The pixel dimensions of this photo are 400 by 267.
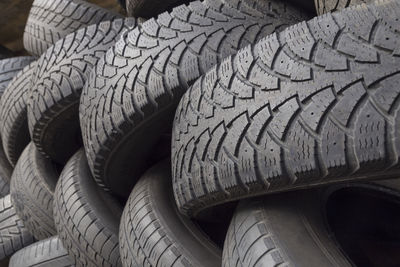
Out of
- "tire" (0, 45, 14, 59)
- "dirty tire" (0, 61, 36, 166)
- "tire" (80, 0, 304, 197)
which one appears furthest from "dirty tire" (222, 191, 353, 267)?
"tire" (0, 45, 14, 59)

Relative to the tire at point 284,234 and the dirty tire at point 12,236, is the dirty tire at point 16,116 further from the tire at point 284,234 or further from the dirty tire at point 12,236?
the tire at point 284,234

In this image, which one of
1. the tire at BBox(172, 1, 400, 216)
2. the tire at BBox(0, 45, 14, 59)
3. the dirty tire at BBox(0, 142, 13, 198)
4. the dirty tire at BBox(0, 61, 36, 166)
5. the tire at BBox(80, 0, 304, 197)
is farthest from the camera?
the tire at BBox(0, 45, 14, 59)

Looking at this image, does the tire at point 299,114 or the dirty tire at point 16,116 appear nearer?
the tire at point 299,114

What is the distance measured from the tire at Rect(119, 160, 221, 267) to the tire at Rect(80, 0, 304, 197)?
87 mm

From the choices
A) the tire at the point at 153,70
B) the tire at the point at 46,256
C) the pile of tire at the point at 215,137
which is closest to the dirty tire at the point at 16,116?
the pile of tire at the point at 215,137

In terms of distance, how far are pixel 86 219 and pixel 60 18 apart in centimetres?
62

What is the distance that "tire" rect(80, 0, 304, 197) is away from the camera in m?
0.82

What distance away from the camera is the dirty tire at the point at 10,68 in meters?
1.69

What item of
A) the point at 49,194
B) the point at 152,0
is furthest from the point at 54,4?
the point at 49,194

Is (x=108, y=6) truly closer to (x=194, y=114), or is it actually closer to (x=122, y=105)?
(x=122, y=105)

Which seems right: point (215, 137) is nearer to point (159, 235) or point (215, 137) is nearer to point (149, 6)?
point (159, 235)

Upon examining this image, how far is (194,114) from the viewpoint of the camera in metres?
0.72

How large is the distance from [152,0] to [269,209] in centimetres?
66

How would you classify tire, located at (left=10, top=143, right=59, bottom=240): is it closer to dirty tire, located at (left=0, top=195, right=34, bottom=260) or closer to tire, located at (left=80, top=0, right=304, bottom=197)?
dirty tire, located at (left=0, top=195, right=34, bottom=260)
